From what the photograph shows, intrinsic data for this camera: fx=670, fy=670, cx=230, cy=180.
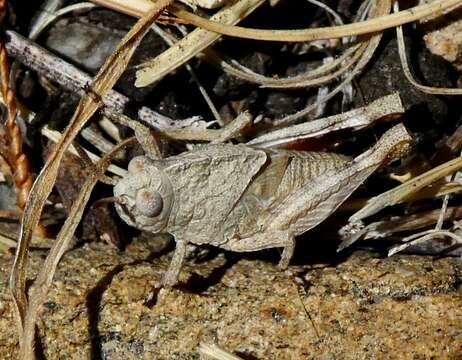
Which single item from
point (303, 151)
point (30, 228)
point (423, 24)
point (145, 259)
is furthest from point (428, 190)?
point (30, 228)

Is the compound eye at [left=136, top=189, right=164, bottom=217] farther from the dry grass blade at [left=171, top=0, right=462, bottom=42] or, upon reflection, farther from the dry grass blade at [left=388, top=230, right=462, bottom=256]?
the dry grass blade at [left=388, top=230, right=462, bottom=256]

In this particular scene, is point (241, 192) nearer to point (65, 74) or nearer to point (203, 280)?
point (203, 280)

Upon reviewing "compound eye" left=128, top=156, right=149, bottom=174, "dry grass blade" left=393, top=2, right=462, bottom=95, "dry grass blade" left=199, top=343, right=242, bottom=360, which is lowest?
"dry grass blade" left=199, top=343, right=242, bottom=360

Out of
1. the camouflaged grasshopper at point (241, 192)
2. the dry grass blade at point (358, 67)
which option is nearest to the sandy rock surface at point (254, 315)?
the camouflaged grasshopper at point (241, 192)

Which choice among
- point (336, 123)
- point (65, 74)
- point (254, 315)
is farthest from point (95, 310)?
point (336, 123)

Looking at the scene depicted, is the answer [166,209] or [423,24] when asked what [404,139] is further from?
[166,209]

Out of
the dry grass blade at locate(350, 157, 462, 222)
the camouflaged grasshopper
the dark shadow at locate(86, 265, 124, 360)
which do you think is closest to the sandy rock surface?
the dark shadow at locate(86, 265, 124, 360)
